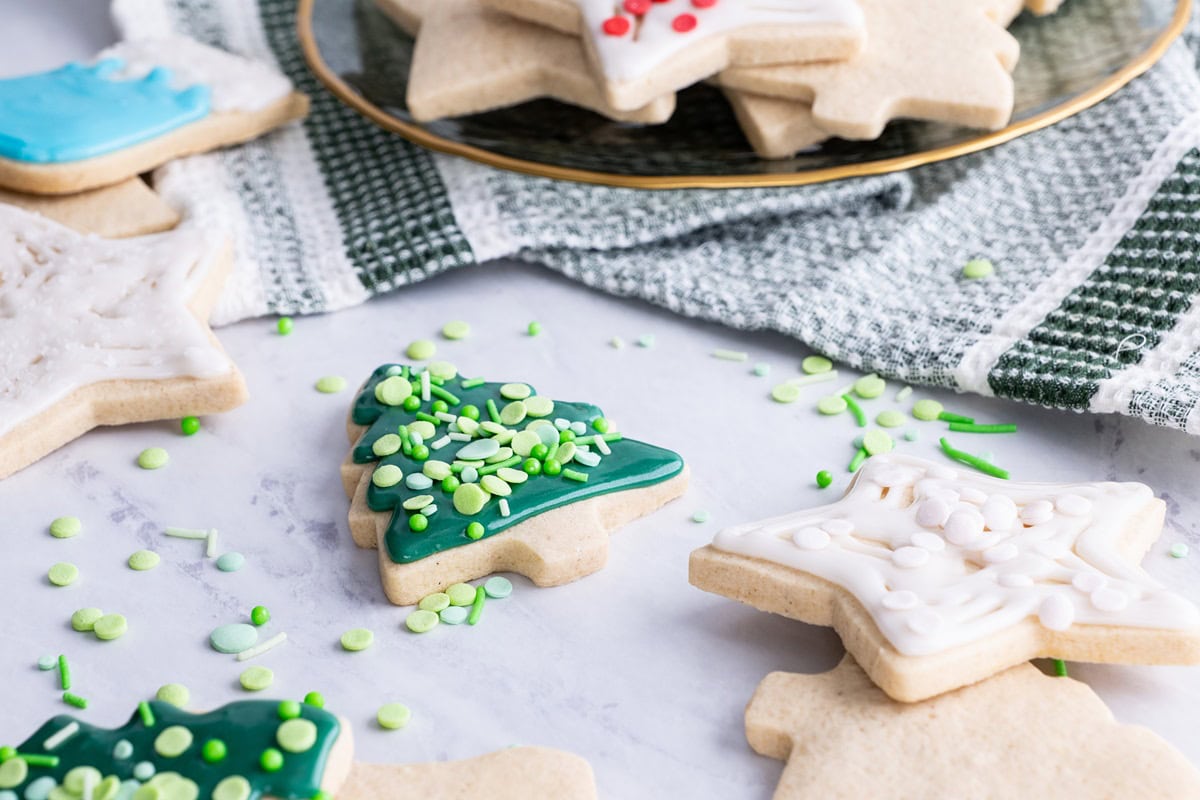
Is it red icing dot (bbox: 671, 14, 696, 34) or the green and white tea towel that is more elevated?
red icing dot (bbox: 671, 14, 696, 34)

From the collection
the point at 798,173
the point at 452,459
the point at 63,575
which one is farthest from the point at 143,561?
the point at 798,173

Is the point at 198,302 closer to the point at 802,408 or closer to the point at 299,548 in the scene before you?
the point at 299,548

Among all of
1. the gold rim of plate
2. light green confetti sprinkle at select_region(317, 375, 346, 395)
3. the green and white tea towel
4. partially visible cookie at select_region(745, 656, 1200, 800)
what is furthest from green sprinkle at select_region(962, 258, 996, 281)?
light green confetti sprinkle at select_region(317, 375, 346, 395)

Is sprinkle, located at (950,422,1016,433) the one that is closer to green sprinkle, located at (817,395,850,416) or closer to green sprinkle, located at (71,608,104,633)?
green sprinkle, located at (817,395,850,416)

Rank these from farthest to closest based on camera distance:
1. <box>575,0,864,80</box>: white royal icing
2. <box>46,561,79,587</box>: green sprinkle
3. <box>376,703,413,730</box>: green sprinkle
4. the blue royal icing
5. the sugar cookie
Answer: the blue royal icing → <box>575,0,864,80</box>: white royal icing → the sugar cookie → <box>46,561,79,587</box>: green sprinkle → <box>376,703,413,730</box>: green sprinkle

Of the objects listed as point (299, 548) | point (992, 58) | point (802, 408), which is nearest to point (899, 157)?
point (992, 58)

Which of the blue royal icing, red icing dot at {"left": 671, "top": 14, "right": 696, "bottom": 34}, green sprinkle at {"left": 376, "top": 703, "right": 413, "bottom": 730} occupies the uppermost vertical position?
red icing dot at {"left": 671, "top": 14, "right": 696, "bottom": 34}

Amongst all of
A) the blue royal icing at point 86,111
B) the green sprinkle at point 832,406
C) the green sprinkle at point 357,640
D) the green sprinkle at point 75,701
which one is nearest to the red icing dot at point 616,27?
the green sprinkle at point 832,406
